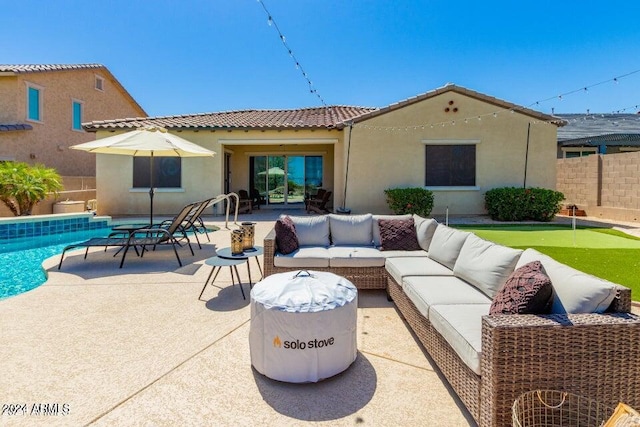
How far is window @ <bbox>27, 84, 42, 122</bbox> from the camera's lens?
17.4 metres

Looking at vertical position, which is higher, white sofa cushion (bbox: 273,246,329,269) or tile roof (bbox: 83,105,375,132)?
tile roof (bbox: 83,105,375,132)

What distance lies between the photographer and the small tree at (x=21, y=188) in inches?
464

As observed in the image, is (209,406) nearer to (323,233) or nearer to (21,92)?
(323,233)

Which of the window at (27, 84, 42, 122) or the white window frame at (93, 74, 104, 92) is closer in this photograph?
the window at (27, 84, 42, 122)

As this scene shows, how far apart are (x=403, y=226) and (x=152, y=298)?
12.8 feet

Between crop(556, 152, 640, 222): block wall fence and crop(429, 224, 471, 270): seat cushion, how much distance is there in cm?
1148

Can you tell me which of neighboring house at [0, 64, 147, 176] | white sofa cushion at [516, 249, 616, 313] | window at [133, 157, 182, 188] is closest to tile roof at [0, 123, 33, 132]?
neighboring house at [0, 64, 147, 176]

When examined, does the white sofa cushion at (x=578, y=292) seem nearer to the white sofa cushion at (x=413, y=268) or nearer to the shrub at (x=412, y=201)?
the white sofa cushion at (x=413, y=268)

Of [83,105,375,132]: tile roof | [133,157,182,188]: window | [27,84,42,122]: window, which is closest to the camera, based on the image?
[83,105,375,132]: tile roof

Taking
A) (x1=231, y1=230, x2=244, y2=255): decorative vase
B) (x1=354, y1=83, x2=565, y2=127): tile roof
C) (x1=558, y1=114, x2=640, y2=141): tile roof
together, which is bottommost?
(x1=231, y1=230, x2=244, y2=255): decorative vase

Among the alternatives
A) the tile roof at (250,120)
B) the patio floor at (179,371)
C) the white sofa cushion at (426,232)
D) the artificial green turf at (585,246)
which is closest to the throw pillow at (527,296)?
the patio floor at (179,371)

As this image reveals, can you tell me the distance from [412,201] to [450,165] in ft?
8.76

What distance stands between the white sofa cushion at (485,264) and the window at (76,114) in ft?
73.3

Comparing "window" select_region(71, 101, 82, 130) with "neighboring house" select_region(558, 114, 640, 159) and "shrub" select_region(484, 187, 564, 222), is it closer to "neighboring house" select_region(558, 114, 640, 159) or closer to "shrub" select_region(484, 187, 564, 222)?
"shrub" select_region(484, 187, 564, 222)
